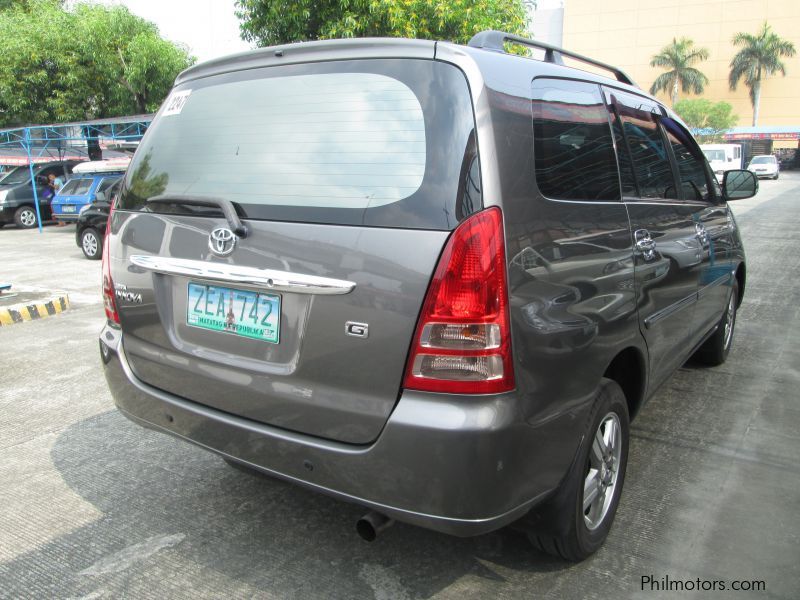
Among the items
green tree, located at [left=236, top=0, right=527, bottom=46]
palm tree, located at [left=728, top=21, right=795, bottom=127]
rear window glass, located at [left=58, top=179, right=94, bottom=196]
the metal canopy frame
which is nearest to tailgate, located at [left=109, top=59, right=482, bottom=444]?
green tree, located at [left=236, top=0, right=527, bottom=46]

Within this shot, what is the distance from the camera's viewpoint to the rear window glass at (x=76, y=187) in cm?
1455

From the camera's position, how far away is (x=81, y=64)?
66.4ft

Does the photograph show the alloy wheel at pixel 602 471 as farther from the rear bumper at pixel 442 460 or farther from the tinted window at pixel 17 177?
the tinted window at pixel 17 177

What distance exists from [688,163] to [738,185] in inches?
38.1

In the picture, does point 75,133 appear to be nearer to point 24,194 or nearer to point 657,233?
point 24,194

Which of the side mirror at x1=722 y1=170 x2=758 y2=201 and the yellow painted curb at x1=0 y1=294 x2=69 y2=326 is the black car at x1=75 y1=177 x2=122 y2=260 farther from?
the side mirror at x1=722 y1=170 x2=758 y2=201

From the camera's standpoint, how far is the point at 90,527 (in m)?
2.87

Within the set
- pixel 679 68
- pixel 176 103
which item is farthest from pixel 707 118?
pixel 176 103

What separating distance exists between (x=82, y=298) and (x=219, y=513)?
241 inches

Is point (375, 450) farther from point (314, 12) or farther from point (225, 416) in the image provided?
point (314, 12)

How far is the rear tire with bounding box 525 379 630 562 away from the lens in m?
2.35

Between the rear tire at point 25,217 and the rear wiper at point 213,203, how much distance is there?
17778 millimetres

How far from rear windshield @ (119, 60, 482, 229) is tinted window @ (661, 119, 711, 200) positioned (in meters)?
1.93

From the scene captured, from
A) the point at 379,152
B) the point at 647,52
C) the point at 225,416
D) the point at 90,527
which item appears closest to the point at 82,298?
the point at 90,527
